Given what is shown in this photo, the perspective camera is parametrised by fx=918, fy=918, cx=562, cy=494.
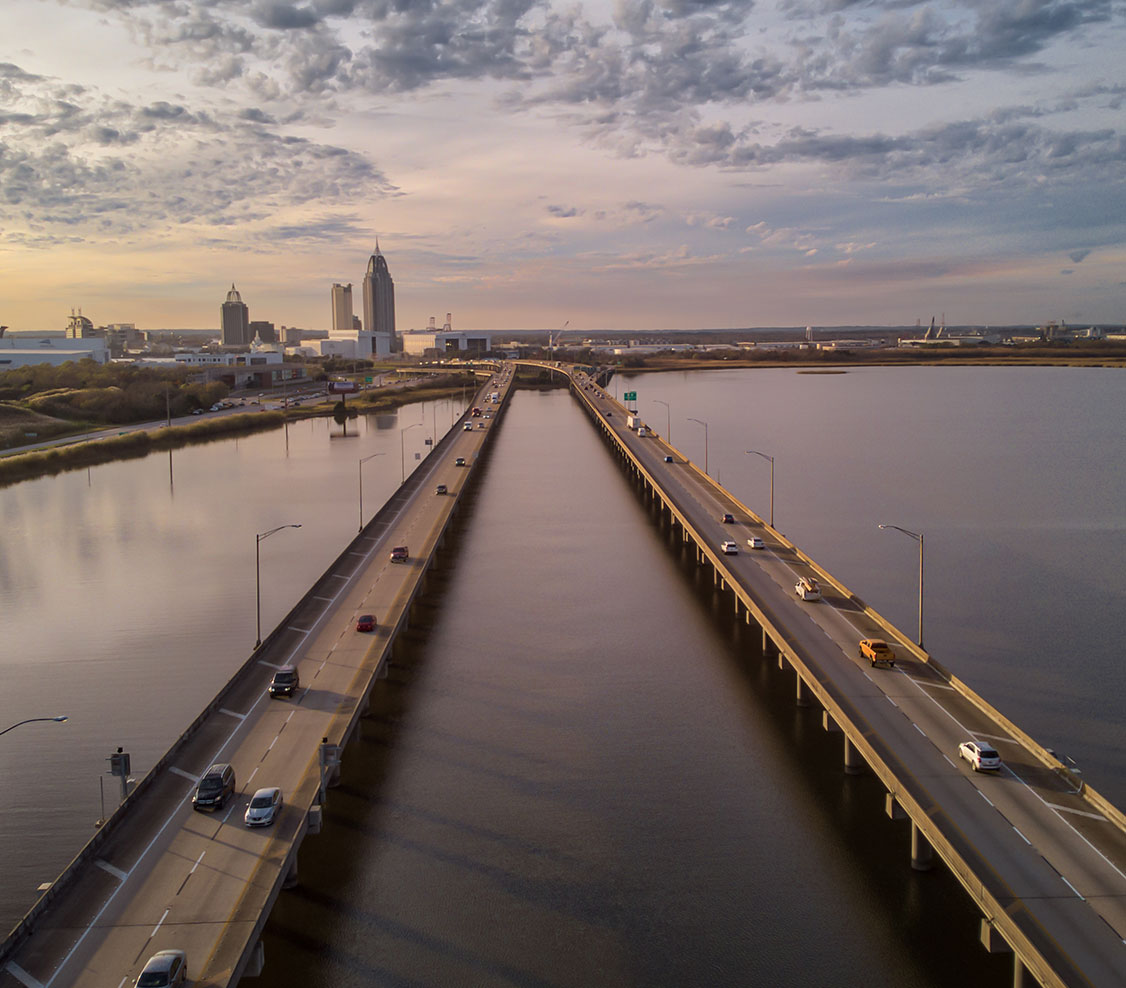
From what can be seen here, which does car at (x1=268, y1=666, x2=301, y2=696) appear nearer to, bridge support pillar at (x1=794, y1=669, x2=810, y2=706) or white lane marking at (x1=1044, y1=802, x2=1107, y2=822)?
bridge support pillar at (x1=794, y1=669, x2=810, y2=706)

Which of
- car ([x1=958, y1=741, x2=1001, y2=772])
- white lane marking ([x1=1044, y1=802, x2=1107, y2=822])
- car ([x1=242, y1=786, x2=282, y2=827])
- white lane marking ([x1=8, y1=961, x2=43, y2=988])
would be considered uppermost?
car ([x1=958, y1=741, x2=1001, y2=772])

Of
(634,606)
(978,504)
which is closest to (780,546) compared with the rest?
(634,606)

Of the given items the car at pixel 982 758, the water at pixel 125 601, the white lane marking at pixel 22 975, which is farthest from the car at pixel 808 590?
the white lane marking at pixel 22 975

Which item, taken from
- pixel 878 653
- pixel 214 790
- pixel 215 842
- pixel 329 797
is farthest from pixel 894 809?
pixel 214 790

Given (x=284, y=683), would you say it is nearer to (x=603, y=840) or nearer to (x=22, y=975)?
(x=603, y=840)

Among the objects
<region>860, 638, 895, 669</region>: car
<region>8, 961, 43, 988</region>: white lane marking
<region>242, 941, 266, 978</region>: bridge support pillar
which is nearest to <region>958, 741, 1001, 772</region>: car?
<region>860, 638, 895, 669</region>: car

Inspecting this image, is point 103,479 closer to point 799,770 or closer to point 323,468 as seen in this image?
point 323,468

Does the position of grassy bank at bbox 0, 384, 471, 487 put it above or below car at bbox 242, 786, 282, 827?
above
